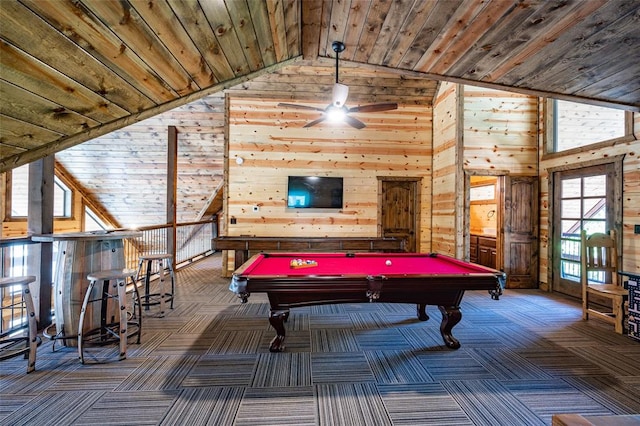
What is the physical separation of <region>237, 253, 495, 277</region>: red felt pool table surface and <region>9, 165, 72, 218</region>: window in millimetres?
6029

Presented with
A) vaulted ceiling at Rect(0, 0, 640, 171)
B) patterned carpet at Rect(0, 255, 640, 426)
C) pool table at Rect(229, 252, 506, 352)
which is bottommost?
patterned carpet at Rect(0, 255, 640, 426)

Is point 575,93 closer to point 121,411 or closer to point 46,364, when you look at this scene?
point 121,411

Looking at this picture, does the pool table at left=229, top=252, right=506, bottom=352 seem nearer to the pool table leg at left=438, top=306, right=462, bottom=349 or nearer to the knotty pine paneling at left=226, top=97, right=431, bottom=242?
the pool table leg at left=438, top=306, right=462, bottom=349

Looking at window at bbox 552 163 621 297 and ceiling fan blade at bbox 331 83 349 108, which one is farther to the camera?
window at bbox 552 163 621 297

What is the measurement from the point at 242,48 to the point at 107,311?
2.75m

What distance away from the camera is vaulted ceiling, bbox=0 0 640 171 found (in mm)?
1567

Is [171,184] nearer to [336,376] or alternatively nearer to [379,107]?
[379,107]

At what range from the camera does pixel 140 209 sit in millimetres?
7730

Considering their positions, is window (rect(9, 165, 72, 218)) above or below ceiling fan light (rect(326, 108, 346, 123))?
below

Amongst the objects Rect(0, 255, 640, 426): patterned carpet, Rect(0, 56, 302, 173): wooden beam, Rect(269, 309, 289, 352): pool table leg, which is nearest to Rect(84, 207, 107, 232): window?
Rect(0, 255, 640, 426): patterned carpet

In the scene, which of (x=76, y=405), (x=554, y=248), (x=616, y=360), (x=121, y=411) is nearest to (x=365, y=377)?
(x=121, y=411)

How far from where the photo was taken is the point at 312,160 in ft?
18.3

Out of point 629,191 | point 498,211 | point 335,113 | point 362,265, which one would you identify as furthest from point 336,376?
point 498,211

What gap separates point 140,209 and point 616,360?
927 centimetres
